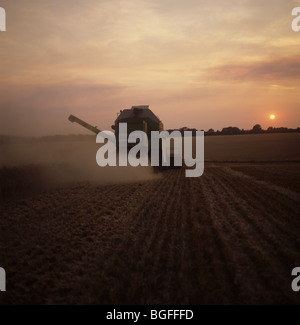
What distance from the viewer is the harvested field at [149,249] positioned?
4121mm

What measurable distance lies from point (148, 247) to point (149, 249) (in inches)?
4.1

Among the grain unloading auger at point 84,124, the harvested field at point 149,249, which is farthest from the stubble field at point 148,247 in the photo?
the grain unloading auger at point 84,124

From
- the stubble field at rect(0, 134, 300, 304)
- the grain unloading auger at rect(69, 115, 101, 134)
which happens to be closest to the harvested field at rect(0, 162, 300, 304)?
the stubble field at rect(0, 134, 300, 304)

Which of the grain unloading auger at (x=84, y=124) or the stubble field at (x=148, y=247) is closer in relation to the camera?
the stubble field at (x=148, y=247)

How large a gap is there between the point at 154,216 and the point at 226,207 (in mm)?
2607

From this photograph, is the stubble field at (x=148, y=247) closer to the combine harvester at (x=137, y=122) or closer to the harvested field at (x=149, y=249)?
the harvested field at (x=149, y=249)

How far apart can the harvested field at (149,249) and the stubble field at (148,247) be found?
2cm

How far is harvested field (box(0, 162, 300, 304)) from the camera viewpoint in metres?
4.12

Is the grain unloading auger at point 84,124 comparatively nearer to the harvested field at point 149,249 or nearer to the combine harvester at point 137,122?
the combine harvester at point 137,122

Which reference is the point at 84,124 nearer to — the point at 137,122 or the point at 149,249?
the point at 137,122

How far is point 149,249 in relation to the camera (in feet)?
18.5

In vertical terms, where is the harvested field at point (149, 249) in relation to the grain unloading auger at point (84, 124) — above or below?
below

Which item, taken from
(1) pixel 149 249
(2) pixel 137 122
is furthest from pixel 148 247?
(2) pixel 137 122
